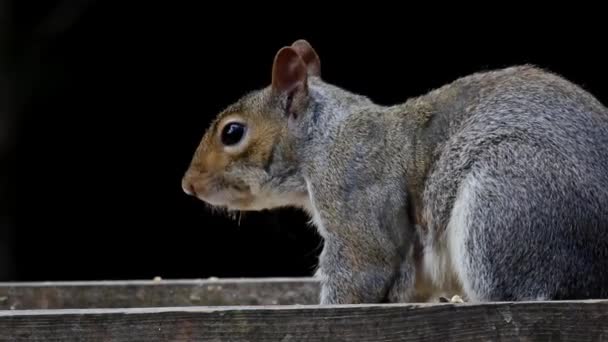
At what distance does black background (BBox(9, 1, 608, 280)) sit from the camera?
5109 mm

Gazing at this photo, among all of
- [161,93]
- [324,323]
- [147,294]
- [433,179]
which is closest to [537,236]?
[433,179]

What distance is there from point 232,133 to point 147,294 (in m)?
0.46

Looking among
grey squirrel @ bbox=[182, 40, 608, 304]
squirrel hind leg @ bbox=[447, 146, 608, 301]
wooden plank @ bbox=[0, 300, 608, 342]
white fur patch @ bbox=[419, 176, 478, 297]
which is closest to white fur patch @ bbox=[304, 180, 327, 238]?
grey squirrel @ bbox=[182, 40, 608, 304]

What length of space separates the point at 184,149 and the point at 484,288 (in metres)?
3.43

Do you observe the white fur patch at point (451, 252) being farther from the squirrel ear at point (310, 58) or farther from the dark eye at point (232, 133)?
the squirrel ear at point (310, 58)

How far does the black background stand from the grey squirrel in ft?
7.56

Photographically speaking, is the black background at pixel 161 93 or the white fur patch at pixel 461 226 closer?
the white fur patch at pixel 461 226

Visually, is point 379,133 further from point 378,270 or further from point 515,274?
point 515,274

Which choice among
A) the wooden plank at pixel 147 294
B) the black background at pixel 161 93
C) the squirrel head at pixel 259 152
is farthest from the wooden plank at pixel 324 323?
the black background at pixel 161 93

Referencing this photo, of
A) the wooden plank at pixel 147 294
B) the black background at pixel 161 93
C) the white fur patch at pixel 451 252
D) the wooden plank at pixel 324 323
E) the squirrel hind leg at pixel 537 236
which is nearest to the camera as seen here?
the wooden plank at pixel 324 323

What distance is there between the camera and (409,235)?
2.39 m

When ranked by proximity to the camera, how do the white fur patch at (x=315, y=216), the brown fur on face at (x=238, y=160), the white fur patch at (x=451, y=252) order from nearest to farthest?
the white fur patch at (x=451, y=252) < the white fur patch at (x=315, y=216) < the brown fur on face at (x=238, y=160)

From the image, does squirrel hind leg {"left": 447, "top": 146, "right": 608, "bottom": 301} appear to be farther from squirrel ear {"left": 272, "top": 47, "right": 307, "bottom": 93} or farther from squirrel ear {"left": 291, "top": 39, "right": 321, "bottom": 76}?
squirrel ear {"left": 291, "top": 39, "right": 321, "bottom": 76}

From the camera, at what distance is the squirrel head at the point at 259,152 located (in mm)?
2553
